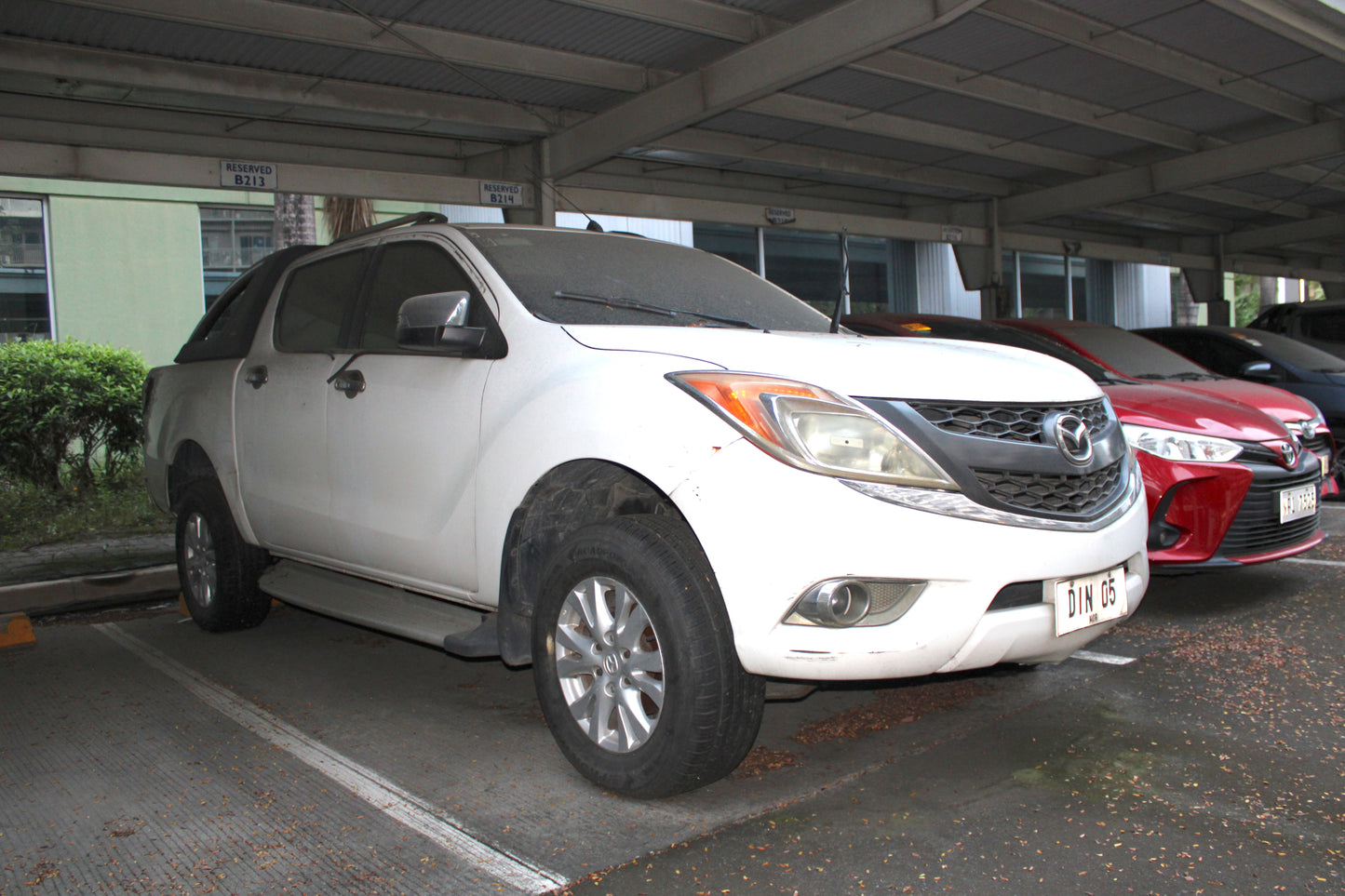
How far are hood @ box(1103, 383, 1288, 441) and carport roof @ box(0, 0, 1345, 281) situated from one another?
4204mm

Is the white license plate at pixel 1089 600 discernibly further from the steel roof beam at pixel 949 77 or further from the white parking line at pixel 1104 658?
the steel roof beam at pixel 949 77

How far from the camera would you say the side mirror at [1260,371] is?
855cm

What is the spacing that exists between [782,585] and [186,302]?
1354 cm

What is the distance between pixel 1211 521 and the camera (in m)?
4.92

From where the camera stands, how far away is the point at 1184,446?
5.08m

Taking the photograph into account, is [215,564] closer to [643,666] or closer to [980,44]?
[643,666]

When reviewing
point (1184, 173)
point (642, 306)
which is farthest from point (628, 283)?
point (1184, 173)

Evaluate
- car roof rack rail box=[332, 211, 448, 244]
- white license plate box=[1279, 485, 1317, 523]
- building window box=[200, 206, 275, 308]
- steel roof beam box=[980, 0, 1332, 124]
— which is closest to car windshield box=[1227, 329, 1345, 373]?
steel roof beam box=[980, 0, 1332, 124]

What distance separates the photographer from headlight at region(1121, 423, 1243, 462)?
5047 mm

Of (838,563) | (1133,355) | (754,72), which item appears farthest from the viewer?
(754,72)

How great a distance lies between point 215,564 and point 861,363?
3.52 metres

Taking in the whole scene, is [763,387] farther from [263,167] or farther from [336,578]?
[263,167]

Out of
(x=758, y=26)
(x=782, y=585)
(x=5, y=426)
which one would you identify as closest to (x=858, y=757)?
(x=782, y=585)

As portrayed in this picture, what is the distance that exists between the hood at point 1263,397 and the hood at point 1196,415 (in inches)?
29.5
